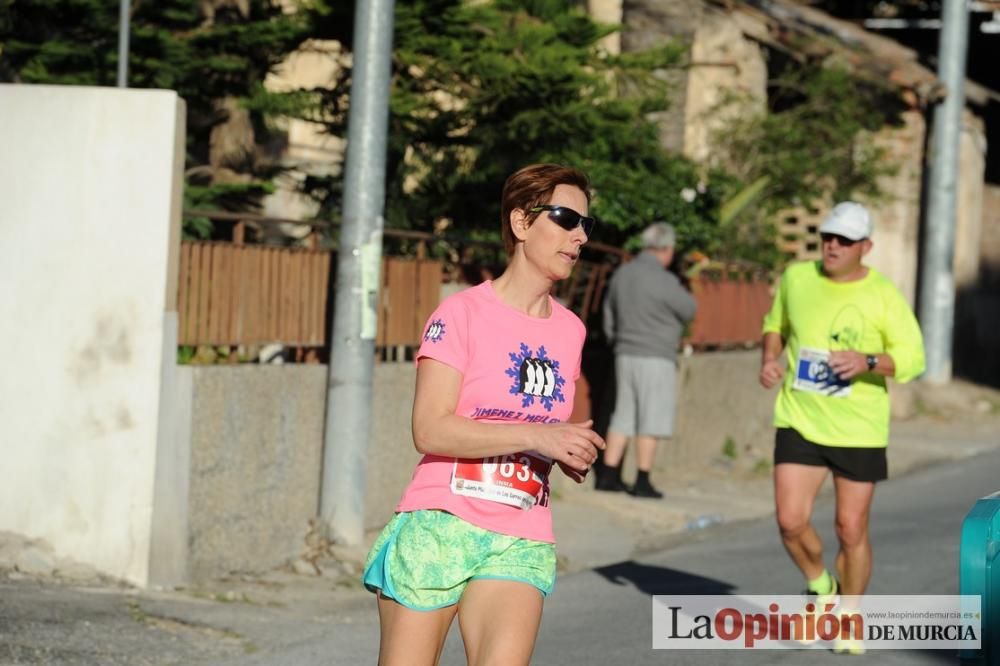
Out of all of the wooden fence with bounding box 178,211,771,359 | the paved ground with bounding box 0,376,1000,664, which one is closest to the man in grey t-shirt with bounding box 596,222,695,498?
the paved ground with bounding box 0,376,1000,664

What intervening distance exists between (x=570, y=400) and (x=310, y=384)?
4596mm

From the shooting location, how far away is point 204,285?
830 centimetres

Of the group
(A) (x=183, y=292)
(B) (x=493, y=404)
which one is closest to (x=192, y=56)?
(A) (x=183, y=292)

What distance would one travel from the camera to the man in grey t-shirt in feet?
38.8

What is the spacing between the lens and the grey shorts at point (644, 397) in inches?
464

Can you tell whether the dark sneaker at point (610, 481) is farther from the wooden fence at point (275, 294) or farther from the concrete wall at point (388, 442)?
the concrete wall at point (388, 442)

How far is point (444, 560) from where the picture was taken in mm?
4211

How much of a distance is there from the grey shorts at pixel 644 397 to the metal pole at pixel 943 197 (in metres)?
9.06

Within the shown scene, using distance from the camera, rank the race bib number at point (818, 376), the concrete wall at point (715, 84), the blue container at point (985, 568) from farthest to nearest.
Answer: the concrete wall at point (715, 84) → the race bib number at point (818, 376) → the blue container at point (985, 568)

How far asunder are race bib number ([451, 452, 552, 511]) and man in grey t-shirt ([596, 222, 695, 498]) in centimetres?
754

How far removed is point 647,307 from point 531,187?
748 centimetres

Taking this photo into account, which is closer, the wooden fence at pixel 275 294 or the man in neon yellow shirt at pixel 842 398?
Result: the man in neon yellow shirt at pixel 842 398

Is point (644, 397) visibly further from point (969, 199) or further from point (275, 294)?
point (969, 199)

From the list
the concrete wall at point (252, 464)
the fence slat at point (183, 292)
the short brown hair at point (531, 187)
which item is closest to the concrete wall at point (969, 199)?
the concrete wall at point (252, 464)
